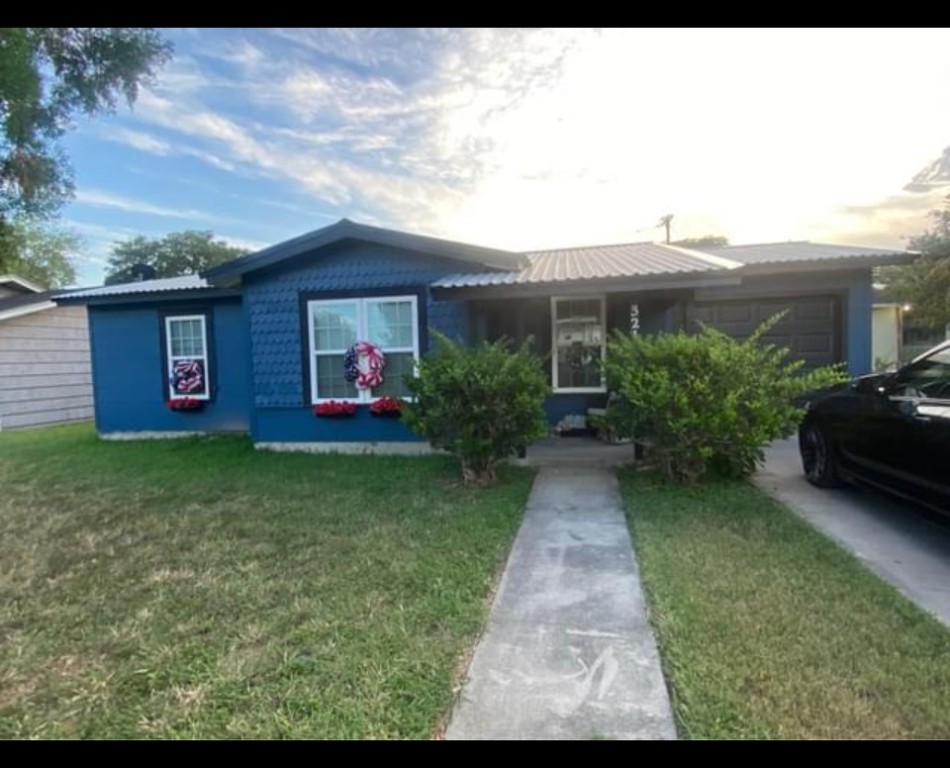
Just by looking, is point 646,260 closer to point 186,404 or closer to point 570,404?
point 570,404

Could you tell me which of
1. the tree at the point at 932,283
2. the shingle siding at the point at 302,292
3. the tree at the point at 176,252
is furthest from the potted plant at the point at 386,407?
the tree at the point at 176,252

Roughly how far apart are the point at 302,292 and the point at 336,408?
1.92m

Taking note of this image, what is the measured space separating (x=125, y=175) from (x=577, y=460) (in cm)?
1081

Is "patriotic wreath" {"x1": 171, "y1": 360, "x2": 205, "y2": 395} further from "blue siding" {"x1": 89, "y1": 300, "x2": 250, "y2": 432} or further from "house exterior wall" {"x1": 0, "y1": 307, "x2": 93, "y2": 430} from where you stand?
"house exterior wall" {"x1": 0, "y1": 307, "x2": 93, "y2": 430}

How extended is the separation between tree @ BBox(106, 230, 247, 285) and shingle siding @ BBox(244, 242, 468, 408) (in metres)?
34.1

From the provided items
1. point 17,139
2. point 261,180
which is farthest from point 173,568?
point 261,180

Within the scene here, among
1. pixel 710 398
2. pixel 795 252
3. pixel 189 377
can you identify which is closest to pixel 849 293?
pixel 795 252

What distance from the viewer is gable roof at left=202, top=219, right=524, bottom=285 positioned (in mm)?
7457

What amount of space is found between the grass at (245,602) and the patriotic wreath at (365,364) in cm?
184

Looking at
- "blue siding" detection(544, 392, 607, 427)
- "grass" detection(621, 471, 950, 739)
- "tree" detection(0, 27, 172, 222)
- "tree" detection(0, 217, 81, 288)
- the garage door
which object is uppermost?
"tree" detection(0, 217, 81, 288)

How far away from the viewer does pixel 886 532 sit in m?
4.28

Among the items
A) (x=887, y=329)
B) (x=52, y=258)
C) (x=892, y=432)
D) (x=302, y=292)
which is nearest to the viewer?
(x=892, y=432)

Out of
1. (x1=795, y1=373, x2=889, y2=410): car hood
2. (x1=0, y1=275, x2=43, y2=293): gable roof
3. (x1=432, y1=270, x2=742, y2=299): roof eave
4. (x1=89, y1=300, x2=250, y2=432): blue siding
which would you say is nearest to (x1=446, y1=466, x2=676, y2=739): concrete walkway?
(x1=795, y1=373, x2=889, y2=410): car hood

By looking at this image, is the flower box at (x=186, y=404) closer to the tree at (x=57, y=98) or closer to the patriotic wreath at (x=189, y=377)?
the patriotic wreath at (x=189, y=377)
